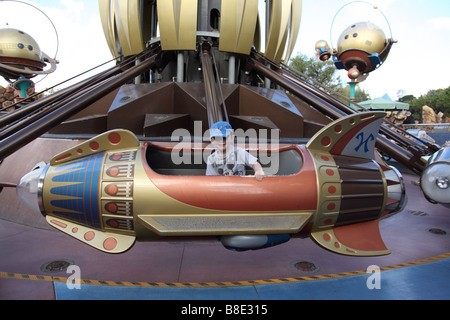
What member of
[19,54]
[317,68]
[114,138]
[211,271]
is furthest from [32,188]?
[317,68]

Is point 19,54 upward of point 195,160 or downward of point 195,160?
upward

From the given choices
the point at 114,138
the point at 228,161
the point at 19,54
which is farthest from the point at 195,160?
the point at 19,54

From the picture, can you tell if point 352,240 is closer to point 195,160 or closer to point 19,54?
point 195,160

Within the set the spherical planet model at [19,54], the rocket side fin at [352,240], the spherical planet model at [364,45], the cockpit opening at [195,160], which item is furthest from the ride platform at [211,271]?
the spherical planet model at [19,54]

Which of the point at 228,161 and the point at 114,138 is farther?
the point at 228,161

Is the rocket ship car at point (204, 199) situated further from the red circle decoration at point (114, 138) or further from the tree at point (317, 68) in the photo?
the tree at point (317, 68)

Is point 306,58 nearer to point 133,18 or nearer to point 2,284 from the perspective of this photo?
point 133,18

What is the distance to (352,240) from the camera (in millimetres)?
2262

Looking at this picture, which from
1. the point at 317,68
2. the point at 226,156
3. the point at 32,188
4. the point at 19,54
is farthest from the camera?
the point at 317,68

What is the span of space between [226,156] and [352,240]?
1.13 meters

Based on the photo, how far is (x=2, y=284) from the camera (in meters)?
2.48

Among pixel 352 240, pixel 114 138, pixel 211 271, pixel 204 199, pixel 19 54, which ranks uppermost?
pixel 19 54

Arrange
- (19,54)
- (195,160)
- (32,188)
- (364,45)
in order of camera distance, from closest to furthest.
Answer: (32,188)
(195,160)
(364,45)
(19,54)

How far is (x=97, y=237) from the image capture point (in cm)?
208
